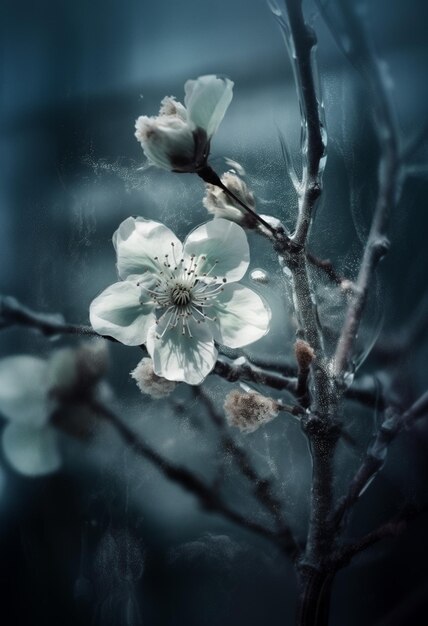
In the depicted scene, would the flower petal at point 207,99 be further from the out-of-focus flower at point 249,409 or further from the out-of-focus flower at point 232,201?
the out-of-focus flower at point 249,409

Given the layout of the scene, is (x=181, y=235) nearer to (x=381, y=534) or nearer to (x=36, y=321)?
(x=36, y=321)

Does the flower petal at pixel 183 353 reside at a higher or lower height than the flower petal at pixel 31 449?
higher

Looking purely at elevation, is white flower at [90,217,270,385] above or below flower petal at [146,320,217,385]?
above

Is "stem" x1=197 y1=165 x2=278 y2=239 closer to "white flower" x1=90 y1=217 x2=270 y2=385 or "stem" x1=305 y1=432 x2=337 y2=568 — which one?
"white flower" x1=90 y1=217 x2=270 y2=385

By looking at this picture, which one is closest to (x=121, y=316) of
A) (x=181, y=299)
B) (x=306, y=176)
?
(x=181, y=299)

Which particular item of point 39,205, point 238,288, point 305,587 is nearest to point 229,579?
point 305,587

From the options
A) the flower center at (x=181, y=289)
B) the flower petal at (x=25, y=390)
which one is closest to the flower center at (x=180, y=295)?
the flower center at (x=181, y=289)

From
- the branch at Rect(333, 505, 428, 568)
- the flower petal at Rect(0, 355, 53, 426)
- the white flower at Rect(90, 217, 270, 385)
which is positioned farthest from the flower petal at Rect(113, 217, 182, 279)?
the branch at Rect(333, 505, 428, 568)

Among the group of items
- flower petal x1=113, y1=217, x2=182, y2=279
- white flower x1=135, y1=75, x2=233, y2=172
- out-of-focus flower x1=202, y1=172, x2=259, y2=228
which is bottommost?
flower petal x1=113, y1=217, x2=182, y2=279
